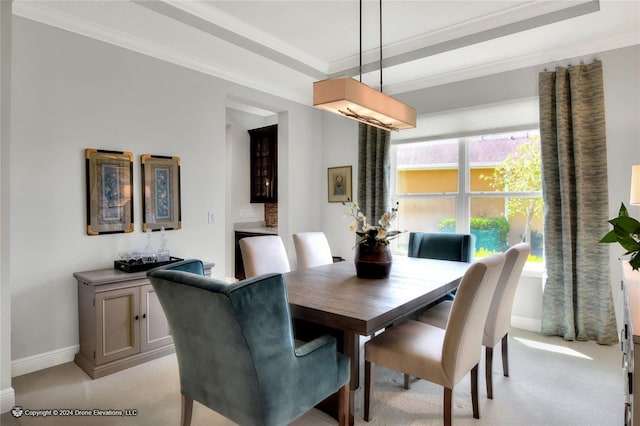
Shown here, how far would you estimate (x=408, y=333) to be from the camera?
2.05 metres

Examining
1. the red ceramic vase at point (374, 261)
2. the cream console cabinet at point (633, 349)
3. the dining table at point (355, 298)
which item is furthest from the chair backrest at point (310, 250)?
the cream console cabinet at point (633, 349)

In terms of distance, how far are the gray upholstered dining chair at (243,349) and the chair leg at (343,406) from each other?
21cm

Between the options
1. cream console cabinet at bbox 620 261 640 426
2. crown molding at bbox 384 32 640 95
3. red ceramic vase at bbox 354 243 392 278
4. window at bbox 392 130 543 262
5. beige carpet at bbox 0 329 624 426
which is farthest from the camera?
window at bbox 392 130 543 262

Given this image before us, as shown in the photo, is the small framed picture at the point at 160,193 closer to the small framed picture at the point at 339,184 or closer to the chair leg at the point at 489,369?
the small framed picture at the point at 339,184

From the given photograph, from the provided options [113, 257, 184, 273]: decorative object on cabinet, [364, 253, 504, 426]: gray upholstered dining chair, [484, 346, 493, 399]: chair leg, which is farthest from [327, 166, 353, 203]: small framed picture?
[364, 253, 504, 426]: gray upholstered dining chair

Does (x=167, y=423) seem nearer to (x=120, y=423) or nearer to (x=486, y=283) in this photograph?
(x=120, y=423)

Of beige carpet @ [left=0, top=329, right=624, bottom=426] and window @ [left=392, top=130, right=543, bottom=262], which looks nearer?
beige carpet @ [left=0, top=329, right=624, bottom=426]

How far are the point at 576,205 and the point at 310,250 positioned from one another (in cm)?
236

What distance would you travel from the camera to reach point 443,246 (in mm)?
3379

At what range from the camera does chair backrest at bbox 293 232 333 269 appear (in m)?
3.19

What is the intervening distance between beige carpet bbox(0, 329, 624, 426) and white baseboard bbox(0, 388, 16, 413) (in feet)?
0.24

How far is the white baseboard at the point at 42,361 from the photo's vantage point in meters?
2.53

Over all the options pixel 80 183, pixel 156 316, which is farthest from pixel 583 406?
pixel 80 183

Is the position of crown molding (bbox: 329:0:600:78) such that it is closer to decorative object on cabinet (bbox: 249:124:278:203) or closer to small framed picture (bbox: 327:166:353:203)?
small framed picture (bbox: 327:166:353:203)
